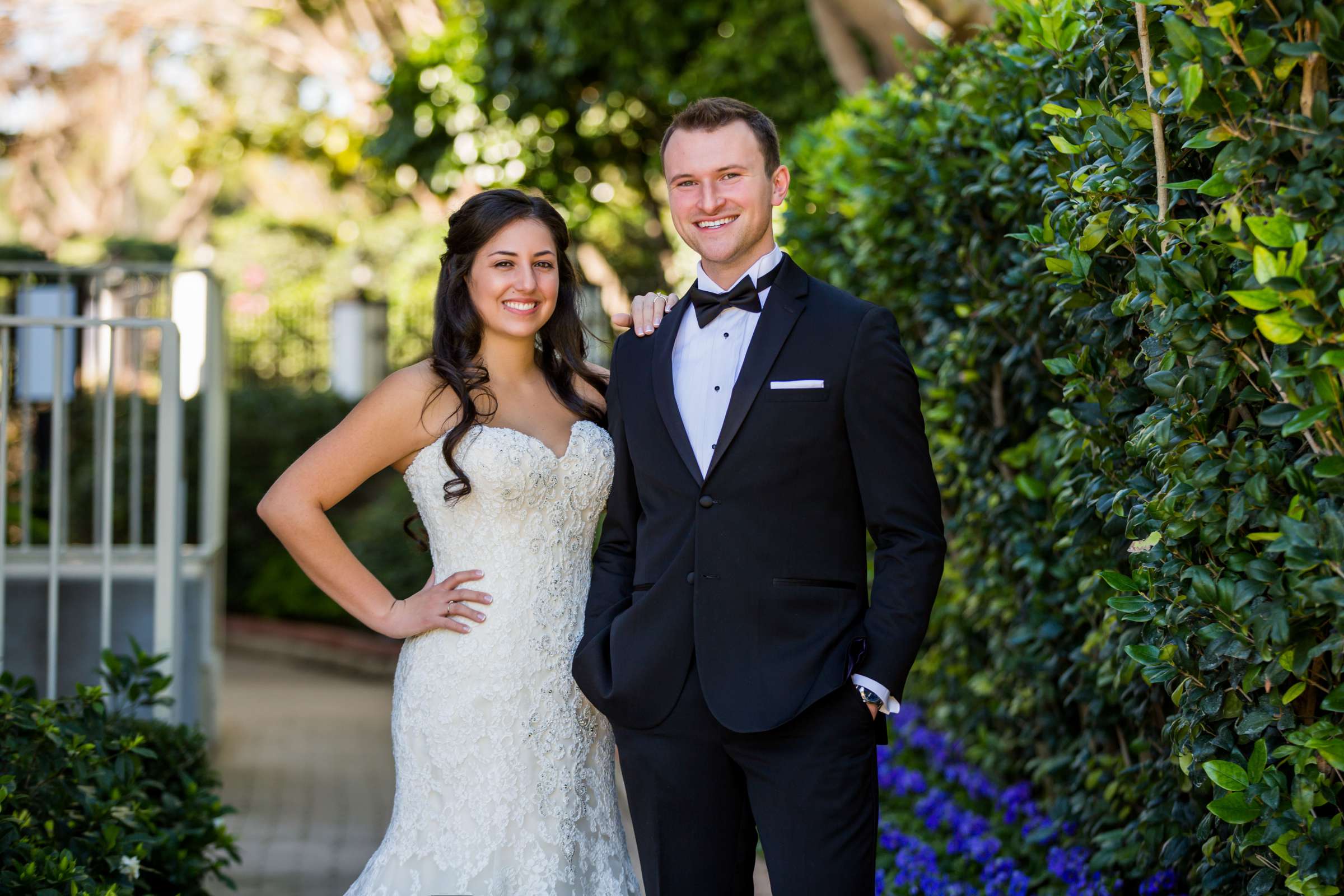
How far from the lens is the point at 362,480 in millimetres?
3170

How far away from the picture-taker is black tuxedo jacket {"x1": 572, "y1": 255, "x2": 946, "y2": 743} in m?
2.60

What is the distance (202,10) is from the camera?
571 inches

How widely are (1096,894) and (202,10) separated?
13.8 metres

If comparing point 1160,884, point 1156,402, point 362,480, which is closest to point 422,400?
point 362,480

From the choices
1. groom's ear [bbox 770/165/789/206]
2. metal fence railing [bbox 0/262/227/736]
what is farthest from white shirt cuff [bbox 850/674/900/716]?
metal fence railing [bbox 0/262/227/736]

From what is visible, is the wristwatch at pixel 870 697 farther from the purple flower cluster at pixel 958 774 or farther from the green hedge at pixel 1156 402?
the purple flower cluster at pixel 958 774

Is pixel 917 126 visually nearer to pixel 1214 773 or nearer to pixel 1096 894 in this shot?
pixel 1096 894

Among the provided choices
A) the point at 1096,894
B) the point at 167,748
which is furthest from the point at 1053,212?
the point at 167,748

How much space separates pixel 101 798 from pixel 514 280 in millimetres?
1681

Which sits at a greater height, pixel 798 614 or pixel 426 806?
pixel 798 614

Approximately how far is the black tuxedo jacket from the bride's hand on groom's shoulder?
261mm

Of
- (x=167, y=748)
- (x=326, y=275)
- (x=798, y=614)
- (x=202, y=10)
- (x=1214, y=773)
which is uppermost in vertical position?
(x=202, y=10)

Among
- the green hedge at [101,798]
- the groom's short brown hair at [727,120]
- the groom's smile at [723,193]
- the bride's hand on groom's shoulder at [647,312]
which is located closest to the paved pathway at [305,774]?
the green hedge at [101,798]

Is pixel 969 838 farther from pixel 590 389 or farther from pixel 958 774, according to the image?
pixel 590 389
